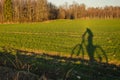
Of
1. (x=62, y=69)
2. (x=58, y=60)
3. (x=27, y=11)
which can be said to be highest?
(x=27, y=11)

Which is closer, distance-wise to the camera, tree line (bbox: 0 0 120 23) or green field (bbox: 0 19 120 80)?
green field (bbox: 0 19 120 80)

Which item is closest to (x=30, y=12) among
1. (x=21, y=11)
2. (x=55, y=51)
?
(x=21, y=11)

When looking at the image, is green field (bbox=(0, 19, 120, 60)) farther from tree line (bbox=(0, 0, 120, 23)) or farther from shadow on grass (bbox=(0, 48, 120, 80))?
tree line (bbox=(0, 0, 120, 23))

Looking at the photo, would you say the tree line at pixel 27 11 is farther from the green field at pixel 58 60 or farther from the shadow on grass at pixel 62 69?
the shadow on grass at pixel 62 69

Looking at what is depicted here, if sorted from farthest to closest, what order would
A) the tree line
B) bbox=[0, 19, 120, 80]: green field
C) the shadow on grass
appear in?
the tree line < bbox=[0, 19, 120, 80]: green field < the shadow on grass

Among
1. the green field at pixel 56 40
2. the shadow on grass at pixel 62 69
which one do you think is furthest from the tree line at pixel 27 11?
the shadow on grass at pixel 62 69

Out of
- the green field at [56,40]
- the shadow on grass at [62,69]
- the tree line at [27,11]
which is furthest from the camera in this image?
the tree line at [27,11]

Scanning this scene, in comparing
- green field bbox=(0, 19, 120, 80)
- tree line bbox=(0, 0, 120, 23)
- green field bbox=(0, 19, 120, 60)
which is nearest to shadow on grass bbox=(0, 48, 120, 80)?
green field bbox=(0, 19, 120, 80)

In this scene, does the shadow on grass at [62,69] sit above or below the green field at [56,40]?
above

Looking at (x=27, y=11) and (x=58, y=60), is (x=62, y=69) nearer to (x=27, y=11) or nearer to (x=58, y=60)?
(x=58, y=60)

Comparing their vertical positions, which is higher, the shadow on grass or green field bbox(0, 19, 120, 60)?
the shadow on grass

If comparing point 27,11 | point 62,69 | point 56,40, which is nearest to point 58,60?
point 62,69

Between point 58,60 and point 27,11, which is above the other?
point 27,11

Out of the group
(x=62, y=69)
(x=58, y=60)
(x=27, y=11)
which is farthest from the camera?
(x=27, y=11)
